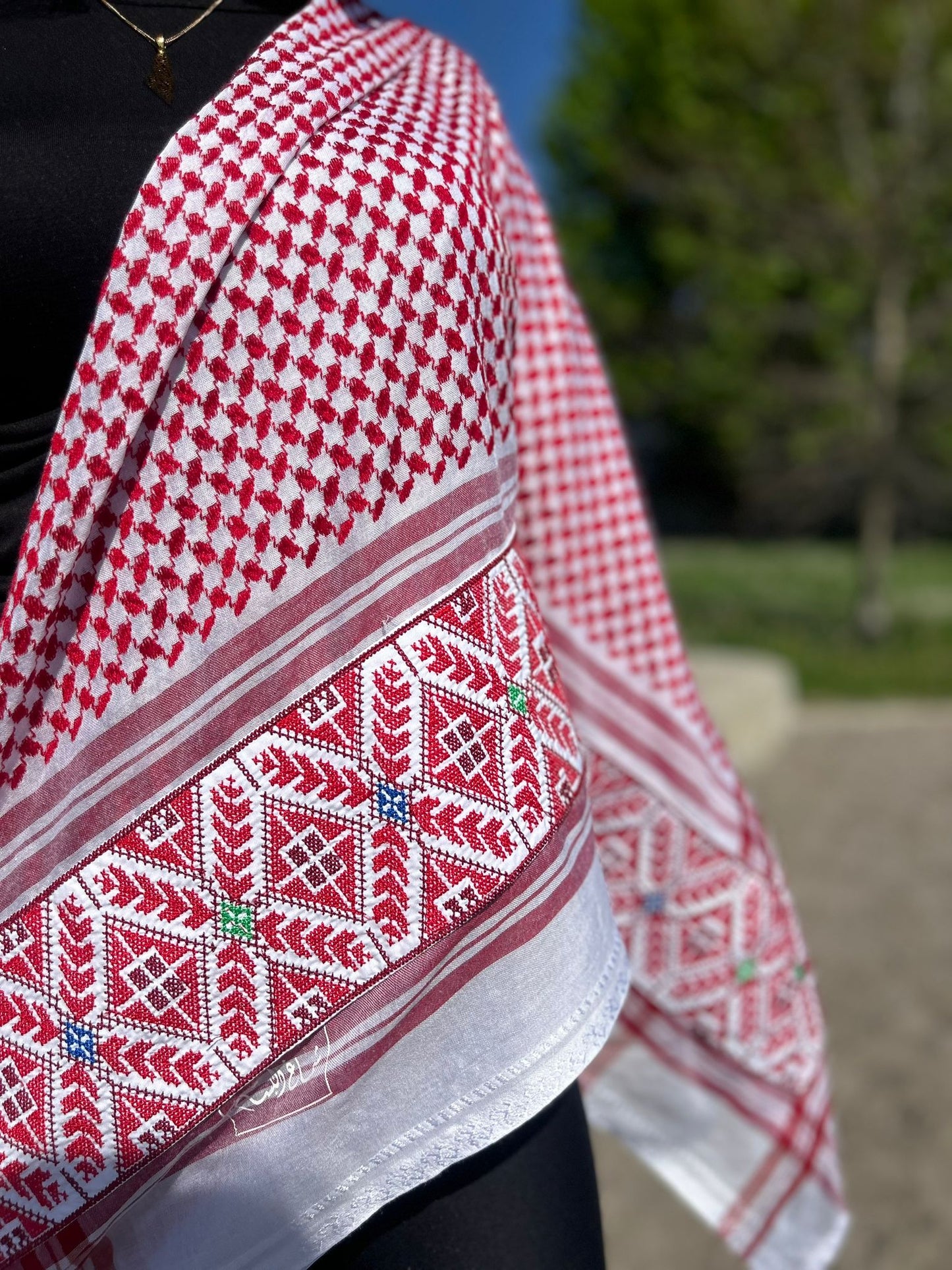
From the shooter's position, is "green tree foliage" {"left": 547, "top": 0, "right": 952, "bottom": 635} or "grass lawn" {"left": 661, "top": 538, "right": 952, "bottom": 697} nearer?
"grass lawn" {"left": 661, "top": 538, "right": 952, "bottom": 697}

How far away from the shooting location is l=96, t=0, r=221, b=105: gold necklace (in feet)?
3.23

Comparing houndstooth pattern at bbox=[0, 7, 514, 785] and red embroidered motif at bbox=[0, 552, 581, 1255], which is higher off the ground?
houndstooth pattern at bbox=[0, 7, 514, 785]

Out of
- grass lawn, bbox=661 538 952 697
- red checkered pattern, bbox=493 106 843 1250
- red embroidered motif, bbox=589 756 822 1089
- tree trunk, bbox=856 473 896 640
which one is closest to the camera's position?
red checkered pattern, bbox=493 106 843 1250

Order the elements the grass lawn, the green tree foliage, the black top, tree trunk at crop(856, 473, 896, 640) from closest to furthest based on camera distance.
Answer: the black top, the grass lawn, tree trunk at crop(856, 473, 896, 640), the green tree foliage

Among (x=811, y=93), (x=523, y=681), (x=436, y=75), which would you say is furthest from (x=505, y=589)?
(x=811, y=93)

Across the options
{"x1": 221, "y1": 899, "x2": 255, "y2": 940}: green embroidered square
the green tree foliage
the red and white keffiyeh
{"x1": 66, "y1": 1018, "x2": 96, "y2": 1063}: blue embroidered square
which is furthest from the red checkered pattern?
the green tree foliage

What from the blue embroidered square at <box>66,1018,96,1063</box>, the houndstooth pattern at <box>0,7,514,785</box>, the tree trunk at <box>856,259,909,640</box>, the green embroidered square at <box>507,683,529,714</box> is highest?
the houndstooth pattern at <box>0,7,514,785</box>

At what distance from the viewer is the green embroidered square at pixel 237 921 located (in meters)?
0.97

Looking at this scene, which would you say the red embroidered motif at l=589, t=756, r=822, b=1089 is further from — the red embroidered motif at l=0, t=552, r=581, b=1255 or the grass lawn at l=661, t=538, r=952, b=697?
the grass lawn at l=661, t=538, r=952, b=697

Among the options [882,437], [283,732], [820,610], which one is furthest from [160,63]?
[820,610]

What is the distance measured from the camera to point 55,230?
92cm

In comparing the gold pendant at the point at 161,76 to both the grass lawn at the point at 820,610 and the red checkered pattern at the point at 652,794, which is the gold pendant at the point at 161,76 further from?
the grass lawn at the point at 820,610

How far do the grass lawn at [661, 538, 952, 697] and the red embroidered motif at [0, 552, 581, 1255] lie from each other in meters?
6.99

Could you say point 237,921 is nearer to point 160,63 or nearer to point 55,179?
point 55,179
